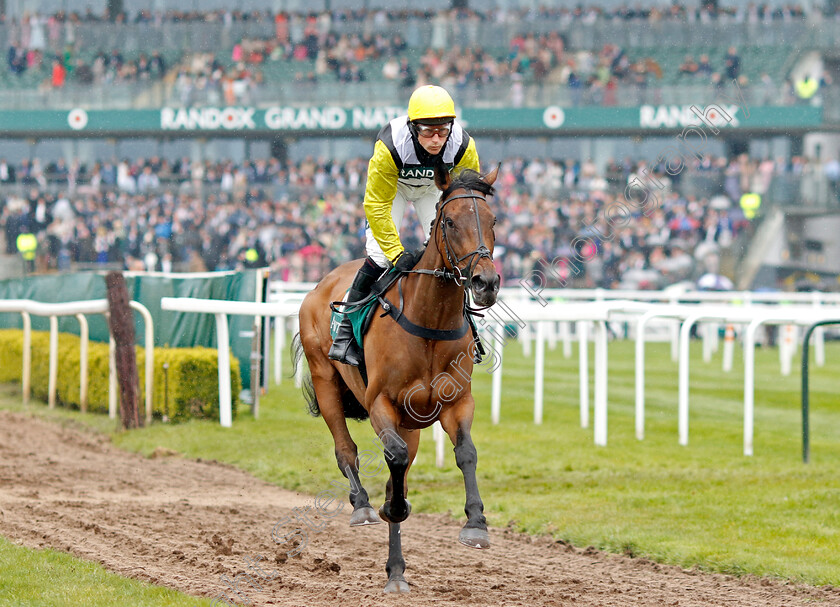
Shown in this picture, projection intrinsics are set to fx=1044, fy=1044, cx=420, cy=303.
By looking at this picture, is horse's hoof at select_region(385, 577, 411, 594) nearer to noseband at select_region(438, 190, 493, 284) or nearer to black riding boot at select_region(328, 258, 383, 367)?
black riding boot at select_region(328, 258, 383, 367)

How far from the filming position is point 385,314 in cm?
461

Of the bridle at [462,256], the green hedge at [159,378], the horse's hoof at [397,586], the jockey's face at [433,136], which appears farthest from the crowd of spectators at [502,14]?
the horse's hoof at [397,586]

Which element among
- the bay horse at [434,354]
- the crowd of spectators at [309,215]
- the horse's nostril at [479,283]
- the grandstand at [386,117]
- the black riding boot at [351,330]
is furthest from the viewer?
the grandstand at [386,117]

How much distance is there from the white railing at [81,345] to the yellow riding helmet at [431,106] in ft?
17.0

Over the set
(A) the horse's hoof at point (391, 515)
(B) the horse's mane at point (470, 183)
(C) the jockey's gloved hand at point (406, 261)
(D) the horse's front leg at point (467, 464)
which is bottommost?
(A) the horse's hoof at point (391, 515)

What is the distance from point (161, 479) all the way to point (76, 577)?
2706mm

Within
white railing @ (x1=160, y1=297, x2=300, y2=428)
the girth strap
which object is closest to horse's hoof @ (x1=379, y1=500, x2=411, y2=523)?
the girth strap

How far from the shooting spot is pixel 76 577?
4.32 metres

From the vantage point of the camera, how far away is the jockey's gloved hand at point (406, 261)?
4.63 meters

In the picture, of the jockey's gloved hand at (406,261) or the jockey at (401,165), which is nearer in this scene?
the jockey at (401,165)

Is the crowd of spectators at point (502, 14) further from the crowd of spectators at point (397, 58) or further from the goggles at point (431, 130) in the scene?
the goggles at point (431, 130)

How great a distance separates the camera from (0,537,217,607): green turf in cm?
396

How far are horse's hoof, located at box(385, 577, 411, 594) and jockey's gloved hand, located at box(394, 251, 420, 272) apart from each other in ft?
4.40

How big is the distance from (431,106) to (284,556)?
219 cm
